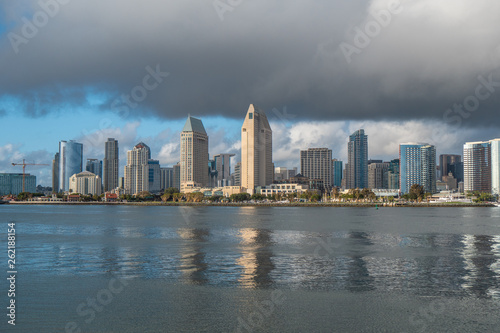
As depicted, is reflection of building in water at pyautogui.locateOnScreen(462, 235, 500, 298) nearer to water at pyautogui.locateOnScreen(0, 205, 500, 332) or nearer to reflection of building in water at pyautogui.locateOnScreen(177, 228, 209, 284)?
water at pyautogui.locateOnScreen(0, 205, 500, 332)

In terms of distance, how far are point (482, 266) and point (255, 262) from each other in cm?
2212

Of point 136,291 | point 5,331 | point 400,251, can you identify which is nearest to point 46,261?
point 136,291

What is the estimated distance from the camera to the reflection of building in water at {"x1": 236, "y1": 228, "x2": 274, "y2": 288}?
3759cm

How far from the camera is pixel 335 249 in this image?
59500 millimetres

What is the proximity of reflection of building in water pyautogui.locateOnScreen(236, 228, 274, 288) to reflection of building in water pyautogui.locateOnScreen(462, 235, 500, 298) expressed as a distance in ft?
52.3

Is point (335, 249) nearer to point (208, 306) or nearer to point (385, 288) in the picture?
point (385, 288)

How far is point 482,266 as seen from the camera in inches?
1790

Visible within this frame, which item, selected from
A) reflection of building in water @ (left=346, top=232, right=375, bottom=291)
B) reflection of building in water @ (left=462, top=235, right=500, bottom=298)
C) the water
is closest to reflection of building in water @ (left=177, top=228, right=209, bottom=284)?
the water

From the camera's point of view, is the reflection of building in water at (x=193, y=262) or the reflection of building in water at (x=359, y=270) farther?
the reflection of building in water at (x=193, y=262)

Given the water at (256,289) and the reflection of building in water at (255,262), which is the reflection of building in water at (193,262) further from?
the reflection of building in water at (255,262)

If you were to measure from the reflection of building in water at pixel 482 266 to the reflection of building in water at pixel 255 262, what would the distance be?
16.0m

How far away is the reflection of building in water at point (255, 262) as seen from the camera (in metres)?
37.6

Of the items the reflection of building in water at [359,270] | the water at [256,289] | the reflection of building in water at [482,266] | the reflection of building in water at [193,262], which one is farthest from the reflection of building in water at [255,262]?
the reflection of building in water at [482,266]

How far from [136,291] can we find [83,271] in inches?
414
